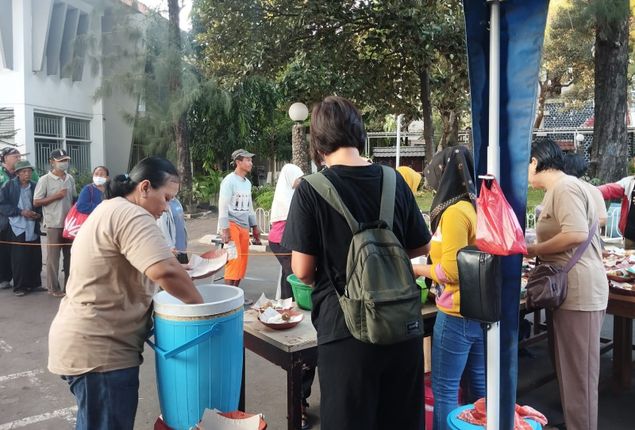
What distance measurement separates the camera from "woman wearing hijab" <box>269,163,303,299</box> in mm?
5215

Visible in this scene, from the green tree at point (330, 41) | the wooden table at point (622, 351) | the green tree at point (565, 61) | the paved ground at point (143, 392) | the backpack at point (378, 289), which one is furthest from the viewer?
the green tree at point (565, 61)

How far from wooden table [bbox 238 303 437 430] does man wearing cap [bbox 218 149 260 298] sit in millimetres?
3273

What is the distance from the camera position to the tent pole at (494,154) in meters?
1.95

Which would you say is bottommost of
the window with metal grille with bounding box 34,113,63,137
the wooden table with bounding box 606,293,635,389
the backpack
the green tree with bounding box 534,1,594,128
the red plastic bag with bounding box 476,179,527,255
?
the wooden table with bounding box 606,293,635,389

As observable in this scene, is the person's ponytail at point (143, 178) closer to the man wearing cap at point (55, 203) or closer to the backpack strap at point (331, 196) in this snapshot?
the backpack strap at point (331, 196)

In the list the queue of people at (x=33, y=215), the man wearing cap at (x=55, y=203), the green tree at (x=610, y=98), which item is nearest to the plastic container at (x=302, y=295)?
the queue of people at (x=33, y=215)

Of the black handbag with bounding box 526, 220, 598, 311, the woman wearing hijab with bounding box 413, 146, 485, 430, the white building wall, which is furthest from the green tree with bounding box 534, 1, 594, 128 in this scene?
the woman wearing hijab with bounding box 413, 146, 485, 430

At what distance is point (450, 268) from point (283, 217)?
121 inches

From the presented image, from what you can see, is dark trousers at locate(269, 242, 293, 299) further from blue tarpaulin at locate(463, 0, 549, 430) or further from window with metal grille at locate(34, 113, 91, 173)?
window with metal grille at locate(34, 113, 91, 173)

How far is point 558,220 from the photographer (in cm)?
290

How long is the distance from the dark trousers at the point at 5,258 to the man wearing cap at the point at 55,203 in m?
0.64

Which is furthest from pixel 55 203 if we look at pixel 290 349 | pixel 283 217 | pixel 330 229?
pixel 330 229

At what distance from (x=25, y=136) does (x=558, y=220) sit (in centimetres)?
1464

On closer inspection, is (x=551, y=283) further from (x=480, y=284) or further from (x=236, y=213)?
(x=236, y=213)
